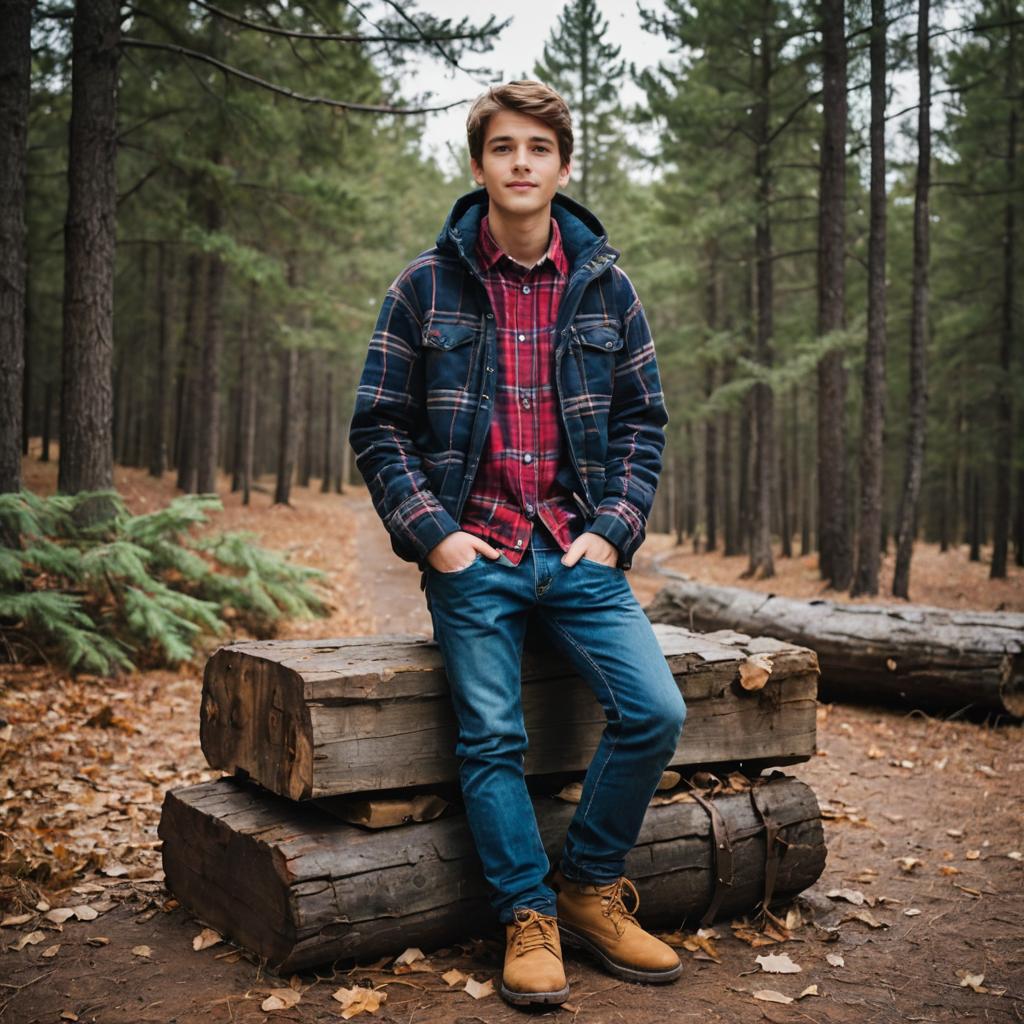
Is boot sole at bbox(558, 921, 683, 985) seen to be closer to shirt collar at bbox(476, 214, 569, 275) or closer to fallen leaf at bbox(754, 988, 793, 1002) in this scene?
fallen leaf at bbox(754, 988, 793, 1002)

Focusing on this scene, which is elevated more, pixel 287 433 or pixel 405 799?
pixel 287 433

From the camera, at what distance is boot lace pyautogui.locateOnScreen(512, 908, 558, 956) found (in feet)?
10.2

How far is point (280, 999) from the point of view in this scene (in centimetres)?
298

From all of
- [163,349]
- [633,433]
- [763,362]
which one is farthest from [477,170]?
[163,349]

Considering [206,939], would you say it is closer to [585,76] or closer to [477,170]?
[477,170]

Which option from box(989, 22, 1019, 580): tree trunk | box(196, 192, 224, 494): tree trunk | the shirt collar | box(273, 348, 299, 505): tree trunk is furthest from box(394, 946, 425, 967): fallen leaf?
box(273, 348, 299, 505): tree trunk

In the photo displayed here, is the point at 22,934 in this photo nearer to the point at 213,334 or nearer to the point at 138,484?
the point at 213,334

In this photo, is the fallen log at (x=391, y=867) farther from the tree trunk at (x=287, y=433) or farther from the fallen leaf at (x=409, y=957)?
the tree trunk at (x=287, y=433)

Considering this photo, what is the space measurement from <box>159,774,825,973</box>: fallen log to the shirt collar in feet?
7.41

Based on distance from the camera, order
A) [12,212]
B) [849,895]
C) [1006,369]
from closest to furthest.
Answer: [849,895] → [12,212] → [1006,369]

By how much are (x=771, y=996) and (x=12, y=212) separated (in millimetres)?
8226

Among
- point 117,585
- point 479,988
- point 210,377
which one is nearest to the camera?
point 479,988

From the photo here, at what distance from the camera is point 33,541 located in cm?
786

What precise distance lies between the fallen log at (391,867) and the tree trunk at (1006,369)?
18.2m
